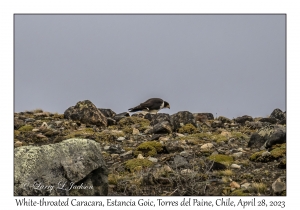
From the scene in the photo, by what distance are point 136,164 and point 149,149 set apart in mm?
1769

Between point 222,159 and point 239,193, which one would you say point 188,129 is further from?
point 239,193

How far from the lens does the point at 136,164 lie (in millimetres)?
13281

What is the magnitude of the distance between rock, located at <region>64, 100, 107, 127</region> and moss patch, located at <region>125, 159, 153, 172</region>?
7.27m

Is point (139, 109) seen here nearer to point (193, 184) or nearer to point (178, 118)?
point (178, 118)

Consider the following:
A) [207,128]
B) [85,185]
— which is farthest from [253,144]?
[85,185]

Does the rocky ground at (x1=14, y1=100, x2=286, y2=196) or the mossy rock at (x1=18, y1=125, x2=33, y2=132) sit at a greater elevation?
the mossy rock at (x1=18, y1=125, x2=33, y2=132)

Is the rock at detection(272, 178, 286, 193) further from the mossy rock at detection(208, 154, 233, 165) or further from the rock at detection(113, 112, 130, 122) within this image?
the rock at detection(113, 112, 130, 122)

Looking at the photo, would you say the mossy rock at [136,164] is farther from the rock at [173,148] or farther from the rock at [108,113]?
the rock at [108,113]

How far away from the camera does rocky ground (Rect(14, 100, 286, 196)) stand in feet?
34.7

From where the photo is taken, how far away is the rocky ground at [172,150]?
1056cm

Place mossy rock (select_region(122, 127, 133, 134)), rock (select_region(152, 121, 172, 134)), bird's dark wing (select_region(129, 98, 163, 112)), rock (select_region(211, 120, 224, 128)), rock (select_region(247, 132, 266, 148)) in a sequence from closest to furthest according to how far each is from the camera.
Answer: rock (select_region(247, 132, 266, 148)) < rock (select_region(152, 121, 172, 134)) < mossy rock (select_region(122, 127, 133, 134)) < rock (select_region(211, 120, 224, 128)) < bird's dark wing (select_region(129, 98, 163, 112))

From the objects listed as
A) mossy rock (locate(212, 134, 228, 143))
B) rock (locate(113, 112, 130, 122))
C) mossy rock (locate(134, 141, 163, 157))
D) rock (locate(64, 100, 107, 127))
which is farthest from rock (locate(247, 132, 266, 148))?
rock (locate(113, 112, 130, 122))

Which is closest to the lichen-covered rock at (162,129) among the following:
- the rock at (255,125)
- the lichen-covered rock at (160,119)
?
the lichen-covered rock at (160,119)

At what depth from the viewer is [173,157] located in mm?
13797
